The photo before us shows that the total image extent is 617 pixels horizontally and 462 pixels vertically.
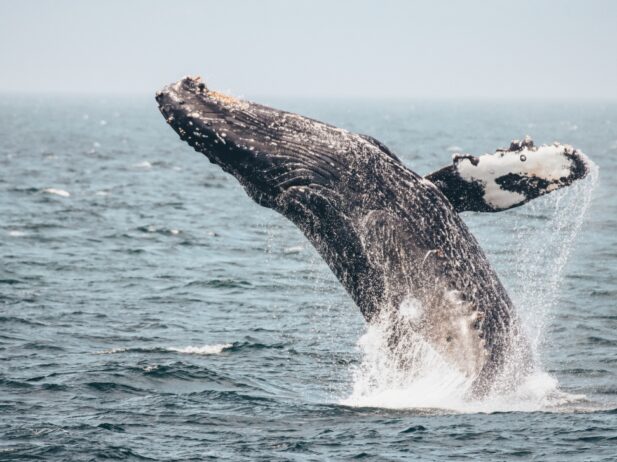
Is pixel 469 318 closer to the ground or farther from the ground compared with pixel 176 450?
farther from the ground

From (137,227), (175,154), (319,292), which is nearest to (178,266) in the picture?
(319,292)

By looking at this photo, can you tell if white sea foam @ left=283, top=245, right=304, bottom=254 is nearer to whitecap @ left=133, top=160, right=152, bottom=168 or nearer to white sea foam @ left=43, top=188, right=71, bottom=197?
white sea foam @ left=43, top=188, right=71, bottom=197

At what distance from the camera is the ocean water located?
11.1m

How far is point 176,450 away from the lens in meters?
10.9

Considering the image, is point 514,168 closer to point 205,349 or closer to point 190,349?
point 205,349

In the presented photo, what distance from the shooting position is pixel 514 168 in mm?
11945

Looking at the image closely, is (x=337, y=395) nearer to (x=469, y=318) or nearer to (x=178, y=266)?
(x=469, y=318)

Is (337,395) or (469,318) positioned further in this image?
(337,395)

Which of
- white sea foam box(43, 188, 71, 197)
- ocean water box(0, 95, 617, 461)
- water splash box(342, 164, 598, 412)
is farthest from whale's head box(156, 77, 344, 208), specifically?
white sea foam box(43, 188, 71, 197)

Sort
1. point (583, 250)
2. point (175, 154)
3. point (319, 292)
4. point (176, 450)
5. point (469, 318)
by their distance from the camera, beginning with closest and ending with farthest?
1. point (176, 450)
2. point (469, 318)
3. point (319, 292)
4. point (583, 250)
5. point (175, 154)

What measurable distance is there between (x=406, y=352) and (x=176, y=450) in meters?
2.60

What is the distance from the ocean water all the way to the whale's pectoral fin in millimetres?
1653

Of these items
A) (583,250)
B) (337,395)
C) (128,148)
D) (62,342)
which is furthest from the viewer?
(128,148)

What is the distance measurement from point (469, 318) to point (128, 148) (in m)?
59.6
